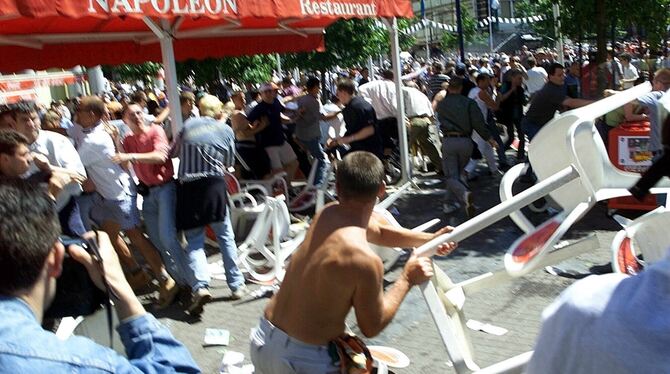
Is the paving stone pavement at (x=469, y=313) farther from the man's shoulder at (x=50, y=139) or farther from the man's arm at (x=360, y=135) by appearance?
the man's arm at (x=360, y=135)

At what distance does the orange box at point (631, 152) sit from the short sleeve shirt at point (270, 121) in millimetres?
3922

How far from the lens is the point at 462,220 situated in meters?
8.45

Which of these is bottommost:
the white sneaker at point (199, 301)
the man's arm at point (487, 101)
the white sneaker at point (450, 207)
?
the white sneaker at point (450, 207)

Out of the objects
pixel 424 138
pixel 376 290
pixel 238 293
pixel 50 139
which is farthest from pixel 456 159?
pixel 376 290

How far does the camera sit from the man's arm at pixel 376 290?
2795 millimetres

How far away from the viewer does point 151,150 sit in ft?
20.1

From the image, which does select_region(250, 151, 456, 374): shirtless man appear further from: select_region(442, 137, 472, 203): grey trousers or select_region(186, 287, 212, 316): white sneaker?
select_region(442, 137, 472, 203): grey trousers

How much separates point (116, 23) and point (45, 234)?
8.24m

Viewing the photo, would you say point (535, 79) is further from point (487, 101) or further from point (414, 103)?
point (414, 103)

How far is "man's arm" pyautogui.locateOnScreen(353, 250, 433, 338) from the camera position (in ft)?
9.17

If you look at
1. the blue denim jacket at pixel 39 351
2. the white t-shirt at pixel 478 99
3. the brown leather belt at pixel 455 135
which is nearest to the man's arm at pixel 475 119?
the brown leather belt at pixel 455 135

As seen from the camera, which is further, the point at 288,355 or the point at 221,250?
the point at 221,250

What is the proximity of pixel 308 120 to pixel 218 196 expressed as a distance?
158 inches

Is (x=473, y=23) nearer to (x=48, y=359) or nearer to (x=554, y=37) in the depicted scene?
(x=554, y=37)
